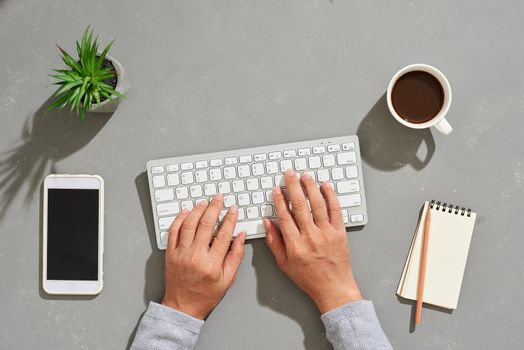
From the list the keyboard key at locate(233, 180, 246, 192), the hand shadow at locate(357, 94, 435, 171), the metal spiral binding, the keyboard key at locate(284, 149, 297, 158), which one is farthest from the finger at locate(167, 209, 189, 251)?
the metal spiral binding

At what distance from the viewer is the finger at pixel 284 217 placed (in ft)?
2.84

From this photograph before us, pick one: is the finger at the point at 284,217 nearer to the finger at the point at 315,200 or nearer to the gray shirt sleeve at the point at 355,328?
the finger at the point at 315,200

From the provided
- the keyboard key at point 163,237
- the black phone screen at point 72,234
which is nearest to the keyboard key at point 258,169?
the keyboard key at point 163,237

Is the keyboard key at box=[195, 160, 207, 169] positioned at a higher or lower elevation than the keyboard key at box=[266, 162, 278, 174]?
higher

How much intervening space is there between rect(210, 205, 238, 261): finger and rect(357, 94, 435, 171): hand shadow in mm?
273

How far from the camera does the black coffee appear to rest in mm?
858

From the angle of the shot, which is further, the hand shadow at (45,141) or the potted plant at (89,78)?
the hand shadow at (45,141)

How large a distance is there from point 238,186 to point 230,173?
0.03 metres

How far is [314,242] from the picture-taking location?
2.87 ft

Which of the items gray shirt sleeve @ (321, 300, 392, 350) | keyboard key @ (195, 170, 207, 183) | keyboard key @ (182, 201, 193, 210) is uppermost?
keyboard key @ (195, 170, 207, 183)

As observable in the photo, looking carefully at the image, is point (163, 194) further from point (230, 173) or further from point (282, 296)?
point (282, 296)

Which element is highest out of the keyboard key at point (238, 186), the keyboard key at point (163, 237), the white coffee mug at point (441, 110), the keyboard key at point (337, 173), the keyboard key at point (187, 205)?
the white coffee mug at point (441, 110)

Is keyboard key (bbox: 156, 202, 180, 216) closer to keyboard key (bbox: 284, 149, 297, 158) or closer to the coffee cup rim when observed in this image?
keyboard key (bbox: 284, 149, 297, 158)

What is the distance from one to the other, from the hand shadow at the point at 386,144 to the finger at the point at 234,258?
0.28m
